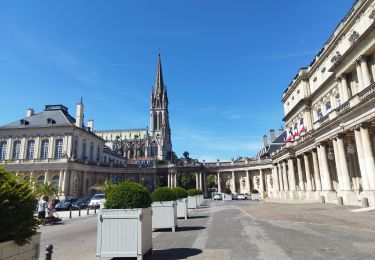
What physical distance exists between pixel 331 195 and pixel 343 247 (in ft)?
91.2

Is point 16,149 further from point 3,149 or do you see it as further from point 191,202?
point 191,202

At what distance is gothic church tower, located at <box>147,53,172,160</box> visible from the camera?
14612 cm

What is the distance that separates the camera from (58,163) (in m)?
63.9

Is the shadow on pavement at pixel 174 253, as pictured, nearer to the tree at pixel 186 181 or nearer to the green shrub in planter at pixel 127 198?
the green shrub in planter at pixel 127 198

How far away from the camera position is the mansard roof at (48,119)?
69.4 m

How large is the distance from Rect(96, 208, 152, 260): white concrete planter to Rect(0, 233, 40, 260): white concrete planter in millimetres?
2742

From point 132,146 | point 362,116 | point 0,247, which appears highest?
point 132,146

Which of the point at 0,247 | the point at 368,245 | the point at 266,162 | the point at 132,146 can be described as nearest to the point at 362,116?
the point at 368,245

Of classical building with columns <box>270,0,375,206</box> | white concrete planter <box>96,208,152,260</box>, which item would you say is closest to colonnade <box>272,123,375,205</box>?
classical building with columns <box>270,0,375,206</box>

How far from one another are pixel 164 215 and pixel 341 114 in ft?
68.8

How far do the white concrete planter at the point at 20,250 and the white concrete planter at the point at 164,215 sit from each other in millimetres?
9435

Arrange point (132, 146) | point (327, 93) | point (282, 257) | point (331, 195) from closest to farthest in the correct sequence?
point (282, 257)
point (331, 195)
point (327, 93)
point (132, 146)

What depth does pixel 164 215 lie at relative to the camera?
15.5m

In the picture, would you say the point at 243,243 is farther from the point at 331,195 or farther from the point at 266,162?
the point at 266,162
